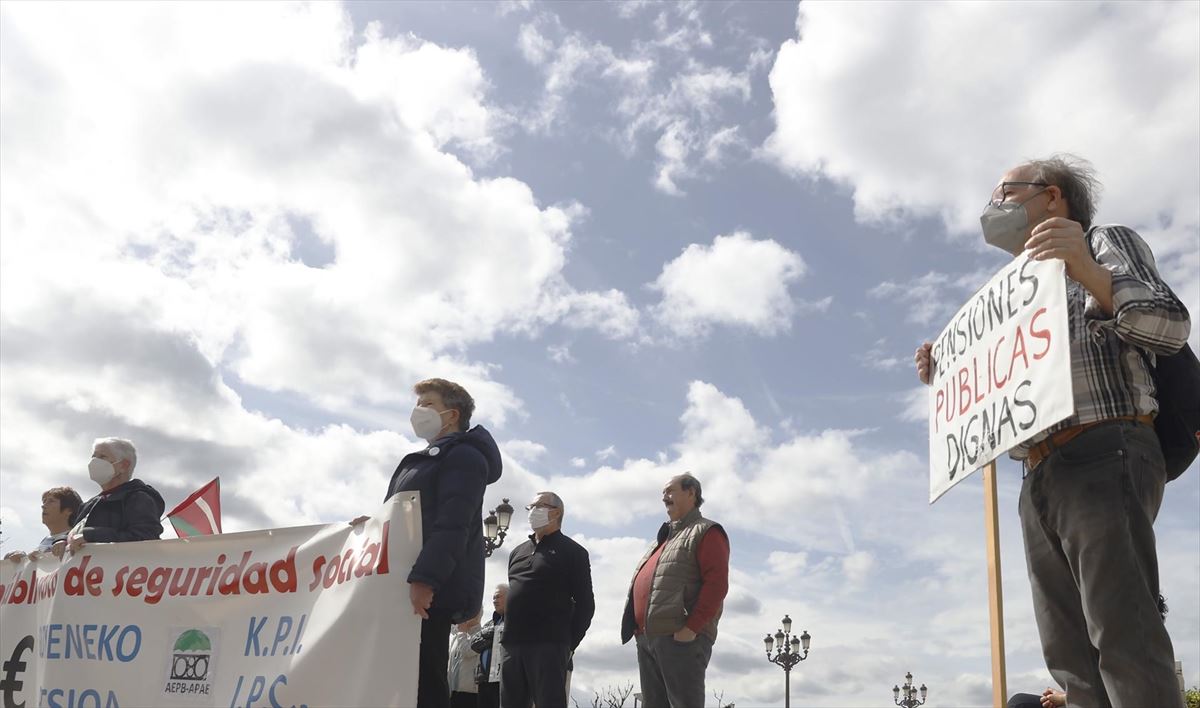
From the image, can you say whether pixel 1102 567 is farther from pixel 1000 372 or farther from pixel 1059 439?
pixel 1000 372

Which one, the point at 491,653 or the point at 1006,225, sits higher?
the point at 1006,225

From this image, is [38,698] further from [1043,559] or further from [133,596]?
[1043,559]

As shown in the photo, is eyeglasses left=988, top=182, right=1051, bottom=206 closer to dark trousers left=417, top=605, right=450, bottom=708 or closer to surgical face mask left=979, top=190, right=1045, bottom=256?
surgical face mask left=979, top=190, right=1045, bottom=256

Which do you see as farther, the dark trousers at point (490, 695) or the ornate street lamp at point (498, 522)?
the ornate street lamp at point (498, 522)

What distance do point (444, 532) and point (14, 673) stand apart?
3.45 meters

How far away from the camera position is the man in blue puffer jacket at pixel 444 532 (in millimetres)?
4582

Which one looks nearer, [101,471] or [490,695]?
[101,471]

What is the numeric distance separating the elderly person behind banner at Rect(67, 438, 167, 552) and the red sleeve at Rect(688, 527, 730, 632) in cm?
368

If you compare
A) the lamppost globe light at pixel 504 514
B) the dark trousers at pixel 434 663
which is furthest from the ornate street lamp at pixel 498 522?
the dark trousers at pixel 434 663

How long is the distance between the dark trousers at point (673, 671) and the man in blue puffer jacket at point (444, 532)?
1.80 metres

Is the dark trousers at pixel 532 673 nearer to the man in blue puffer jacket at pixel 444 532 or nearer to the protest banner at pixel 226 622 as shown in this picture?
the man in blue puffer jacket at pixel 444 532

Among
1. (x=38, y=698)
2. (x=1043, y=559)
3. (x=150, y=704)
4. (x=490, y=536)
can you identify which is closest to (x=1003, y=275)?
(x=1043, y=559)

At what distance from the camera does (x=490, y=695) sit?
777 cm

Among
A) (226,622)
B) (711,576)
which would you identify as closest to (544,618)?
(711,576)
